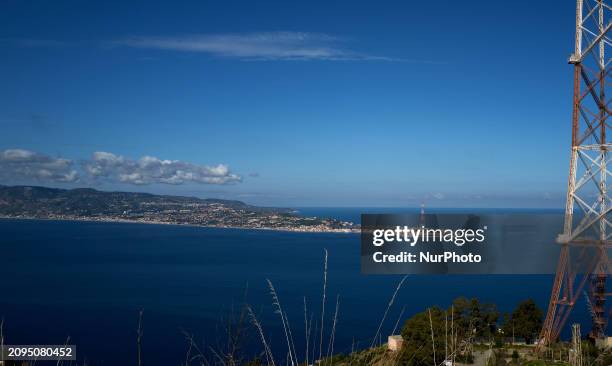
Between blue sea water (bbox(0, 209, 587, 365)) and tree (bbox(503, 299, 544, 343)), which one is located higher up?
tree (bbox(503, 299, 544, 343))

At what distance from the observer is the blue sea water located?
2139 centimetres

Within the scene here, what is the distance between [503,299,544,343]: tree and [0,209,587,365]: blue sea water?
6.03m

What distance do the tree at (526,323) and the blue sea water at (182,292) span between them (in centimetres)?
603

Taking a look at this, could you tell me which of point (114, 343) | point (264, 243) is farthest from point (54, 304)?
point (264, 243)

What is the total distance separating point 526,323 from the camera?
14328 millimetres

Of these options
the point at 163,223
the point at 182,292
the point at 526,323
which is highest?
the point at 526,323

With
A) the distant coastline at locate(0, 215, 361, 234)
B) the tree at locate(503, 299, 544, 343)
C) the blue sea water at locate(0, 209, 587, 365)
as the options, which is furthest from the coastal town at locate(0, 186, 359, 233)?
the tree at locate(503, 299, 544, 343)

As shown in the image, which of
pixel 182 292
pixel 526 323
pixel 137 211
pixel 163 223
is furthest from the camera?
pixel 137 211

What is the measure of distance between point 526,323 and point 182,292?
21.9 meters

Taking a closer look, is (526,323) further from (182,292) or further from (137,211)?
(137,211)

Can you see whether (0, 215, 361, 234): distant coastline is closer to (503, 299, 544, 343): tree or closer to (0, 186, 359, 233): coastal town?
(0, 186, 359, 233): coastal town

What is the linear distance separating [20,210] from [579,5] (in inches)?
4502

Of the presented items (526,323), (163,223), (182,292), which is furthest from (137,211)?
(526,323)

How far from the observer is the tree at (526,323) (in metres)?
14.3
